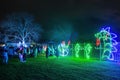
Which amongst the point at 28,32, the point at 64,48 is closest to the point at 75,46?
the point at 64,48

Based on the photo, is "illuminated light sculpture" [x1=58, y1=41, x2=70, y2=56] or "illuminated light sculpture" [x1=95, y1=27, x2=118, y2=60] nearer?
"illuminated light sculpture" [x1=95, y1=27, x2=118, y2=60]

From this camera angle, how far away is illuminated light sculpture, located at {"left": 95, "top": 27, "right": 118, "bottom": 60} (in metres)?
23.4

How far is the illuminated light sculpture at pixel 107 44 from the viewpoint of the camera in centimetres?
2344

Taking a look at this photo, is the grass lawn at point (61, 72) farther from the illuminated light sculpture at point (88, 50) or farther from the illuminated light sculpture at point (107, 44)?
the illuminated light sculpture at point (88, 50)

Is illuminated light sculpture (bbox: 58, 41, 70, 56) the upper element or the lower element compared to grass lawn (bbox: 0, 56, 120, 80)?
upper

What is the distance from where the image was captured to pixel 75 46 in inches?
1240

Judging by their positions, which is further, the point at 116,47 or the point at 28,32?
the point at 28,32

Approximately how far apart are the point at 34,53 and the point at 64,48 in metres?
5.37

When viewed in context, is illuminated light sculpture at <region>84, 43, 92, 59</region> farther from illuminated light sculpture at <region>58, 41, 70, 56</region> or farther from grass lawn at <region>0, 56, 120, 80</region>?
grass lawn at <region>0, 56, 120, 80</region>

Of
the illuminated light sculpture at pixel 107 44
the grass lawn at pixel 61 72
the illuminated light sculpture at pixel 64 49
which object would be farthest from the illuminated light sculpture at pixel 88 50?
the grass lawn at pixel 61 72

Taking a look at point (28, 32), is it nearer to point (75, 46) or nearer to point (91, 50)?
point (75, 46)

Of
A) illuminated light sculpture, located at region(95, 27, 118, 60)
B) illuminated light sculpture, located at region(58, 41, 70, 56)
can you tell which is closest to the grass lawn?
illuminated light sculpture, located at region(95, 27, 118, 60)

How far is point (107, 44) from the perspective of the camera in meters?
24.0

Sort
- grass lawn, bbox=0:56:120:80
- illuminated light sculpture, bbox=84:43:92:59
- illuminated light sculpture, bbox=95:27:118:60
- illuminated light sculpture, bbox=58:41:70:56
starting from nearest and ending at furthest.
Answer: grass lawn, bbox=0:56:120:80 → illuminated light sculpture, bbox=95:27:118:60 → illuminated light sculpture, bbox=84:43:92:59 → illuminated light sculpture, bbox=58:41:70:56
